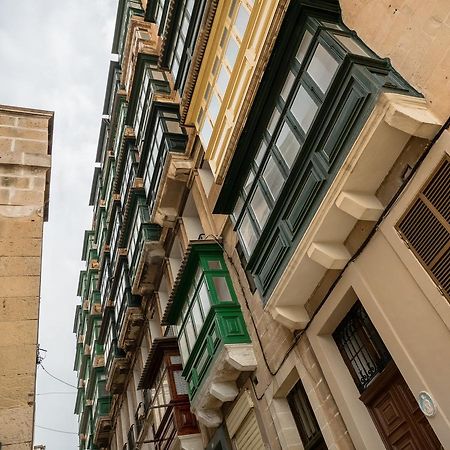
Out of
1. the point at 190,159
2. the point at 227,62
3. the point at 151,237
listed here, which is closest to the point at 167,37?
the point at 190,159

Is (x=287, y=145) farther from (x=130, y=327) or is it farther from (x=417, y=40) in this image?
(x=130, y=327)

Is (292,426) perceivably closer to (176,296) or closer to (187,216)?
(176,296)

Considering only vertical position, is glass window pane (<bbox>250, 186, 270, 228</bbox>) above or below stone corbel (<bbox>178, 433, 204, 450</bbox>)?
above

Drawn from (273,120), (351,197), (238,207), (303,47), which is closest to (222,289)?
(238,207)

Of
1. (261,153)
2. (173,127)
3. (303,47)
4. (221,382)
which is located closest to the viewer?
(303,47)

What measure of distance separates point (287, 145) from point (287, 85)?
1.06m

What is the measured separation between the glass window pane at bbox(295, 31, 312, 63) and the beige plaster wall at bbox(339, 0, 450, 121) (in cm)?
82

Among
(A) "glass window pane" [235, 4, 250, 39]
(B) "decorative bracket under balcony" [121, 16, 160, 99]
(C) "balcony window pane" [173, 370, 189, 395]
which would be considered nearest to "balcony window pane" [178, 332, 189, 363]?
(C) "balcony window pane" [173, 370, 189, 395]

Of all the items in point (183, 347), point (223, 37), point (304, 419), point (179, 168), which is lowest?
point (304, 419)

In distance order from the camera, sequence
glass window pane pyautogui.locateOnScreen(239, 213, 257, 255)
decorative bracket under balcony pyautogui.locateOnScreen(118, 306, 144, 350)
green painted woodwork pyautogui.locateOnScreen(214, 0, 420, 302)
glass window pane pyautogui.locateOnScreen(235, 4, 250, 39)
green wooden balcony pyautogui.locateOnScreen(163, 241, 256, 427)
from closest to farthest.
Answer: green painted woodwork pyautogui.locateOnScreen(214, 0, 420, 302) < glass window pane pyautogui.locateOnScreen(239, 213, 257, 255) < glass window pane pyautogui.locateOnScreen(235, 4, 250, 39) < green wooden balcony pyautogui.locateOnScreen(163, 241, 256, 427) < decorative bracket under balcony pyautogui.locateOnScreen(118, 306, 144, 350)

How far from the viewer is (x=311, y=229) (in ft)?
22.7

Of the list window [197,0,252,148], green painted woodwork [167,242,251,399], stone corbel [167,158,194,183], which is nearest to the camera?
window [197,0,252,148]

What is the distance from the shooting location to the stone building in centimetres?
445

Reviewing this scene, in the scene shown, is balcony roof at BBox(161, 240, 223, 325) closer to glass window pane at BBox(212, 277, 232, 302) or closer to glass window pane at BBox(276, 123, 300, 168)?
glass window pane at BBox(212, 277, 232, 302)
